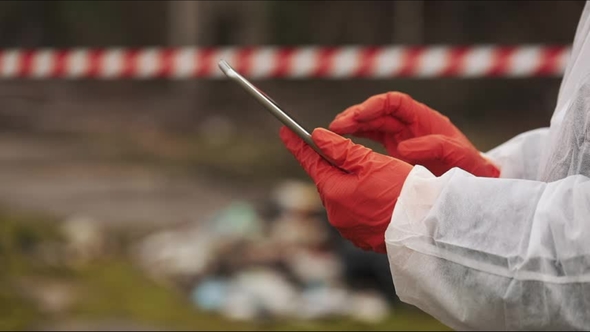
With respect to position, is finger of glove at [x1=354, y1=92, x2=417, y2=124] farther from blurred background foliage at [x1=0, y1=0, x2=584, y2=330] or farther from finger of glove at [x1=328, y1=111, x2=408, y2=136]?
blurred background foliage at [x1=0, y1=0, x2=584, y2=330]

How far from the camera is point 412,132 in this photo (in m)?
2.15

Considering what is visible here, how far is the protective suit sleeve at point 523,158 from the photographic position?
2115 mm

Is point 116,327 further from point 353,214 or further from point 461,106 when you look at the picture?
point 461,106

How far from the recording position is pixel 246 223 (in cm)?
443

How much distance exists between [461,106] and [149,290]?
153 inches

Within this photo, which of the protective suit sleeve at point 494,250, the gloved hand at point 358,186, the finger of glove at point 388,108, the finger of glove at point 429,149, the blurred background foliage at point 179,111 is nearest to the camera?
the protective suit sleeve at point 494,250

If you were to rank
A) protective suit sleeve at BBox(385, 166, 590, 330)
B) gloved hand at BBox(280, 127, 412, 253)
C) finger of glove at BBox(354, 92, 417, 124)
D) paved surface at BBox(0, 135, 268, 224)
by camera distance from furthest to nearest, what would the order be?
paved surface at BBox(0, 135, 268, 224)
finger of glove at BBox(354, 92, 417, 124)
gloved hand at BBox(280, 127, 412, 253)
protective suit sleeve at BBox(385, 166, 590, 330)

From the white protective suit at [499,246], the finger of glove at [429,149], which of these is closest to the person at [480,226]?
the white protective suit at [499,246]

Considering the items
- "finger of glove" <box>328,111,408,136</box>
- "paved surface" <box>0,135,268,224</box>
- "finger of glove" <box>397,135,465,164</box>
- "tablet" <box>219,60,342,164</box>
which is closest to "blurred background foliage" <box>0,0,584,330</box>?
"paved surface" <box>0,135,268,224</box>

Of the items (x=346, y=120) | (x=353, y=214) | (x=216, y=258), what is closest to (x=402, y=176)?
(x=353, y=214)

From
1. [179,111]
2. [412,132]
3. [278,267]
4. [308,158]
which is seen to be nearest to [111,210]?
[278,267]

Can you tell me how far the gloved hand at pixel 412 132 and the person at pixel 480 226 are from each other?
0.24m

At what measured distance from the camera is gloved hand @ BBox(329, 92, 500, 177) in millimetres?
1950

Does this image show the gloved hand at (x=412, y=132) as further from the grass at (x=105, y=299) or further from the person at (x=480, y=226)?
the grass at (x=105, y=299)
